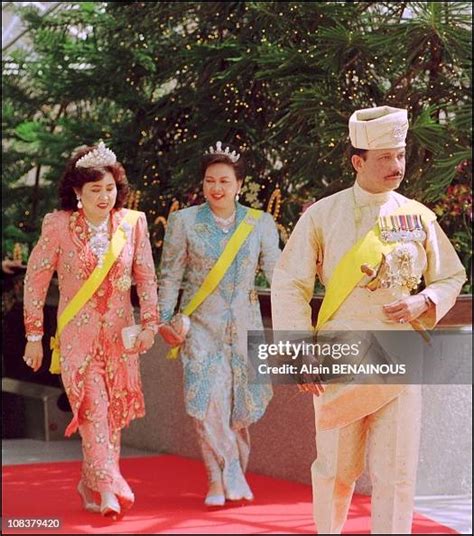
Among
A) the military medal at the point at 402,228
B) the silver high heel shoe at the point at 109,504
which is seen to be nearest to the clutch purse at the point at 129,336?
the silver high heel shoe at the point at 109,504

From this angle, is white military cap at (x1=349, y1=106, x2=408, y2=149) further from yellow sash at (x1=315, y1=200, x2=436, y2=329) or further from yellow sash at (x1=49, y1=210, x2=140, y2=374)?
yellow sash at (x1=49, y1=210, x2=140, y2=374)

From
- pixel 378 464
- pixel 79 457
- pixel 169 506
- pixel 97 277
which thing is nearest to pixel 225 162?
pixel 97 277

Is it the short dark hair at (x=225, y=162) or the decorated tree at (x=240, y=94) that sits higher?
the decorated tree at (x=240, y=94)

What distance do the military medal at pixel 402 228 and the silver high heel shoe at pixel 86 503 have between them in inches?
103

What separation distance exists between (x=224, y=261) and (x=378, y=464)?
251 centimetres

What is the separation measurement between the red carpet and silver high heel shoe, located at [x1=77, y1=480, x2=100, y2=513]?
0.04 m

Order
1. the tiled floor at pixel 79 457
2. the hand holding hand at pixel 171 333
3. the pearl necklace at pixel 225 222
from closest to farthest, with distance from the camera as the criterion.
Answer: the tiled floor at pixel 79 457 < the hand holding hand at pixel 171 333 < the pearl necklace at pixel 225 222

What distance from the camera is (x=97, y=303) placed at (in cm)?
767

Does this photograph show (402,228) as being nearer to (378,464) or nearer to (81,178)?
(378,464)

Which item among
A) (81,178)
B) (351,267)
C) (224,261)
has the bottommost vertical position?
(351,267)

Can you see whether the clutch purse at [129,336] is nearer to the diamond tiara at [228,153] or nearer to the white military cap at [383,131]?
the diamond tiara at [228,153]

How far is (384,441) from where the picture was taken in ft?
19.2

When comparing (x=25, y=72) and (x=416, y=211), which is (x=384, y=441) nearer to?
(x=416, y=211)

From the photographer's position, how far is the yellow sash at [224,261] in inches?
323
